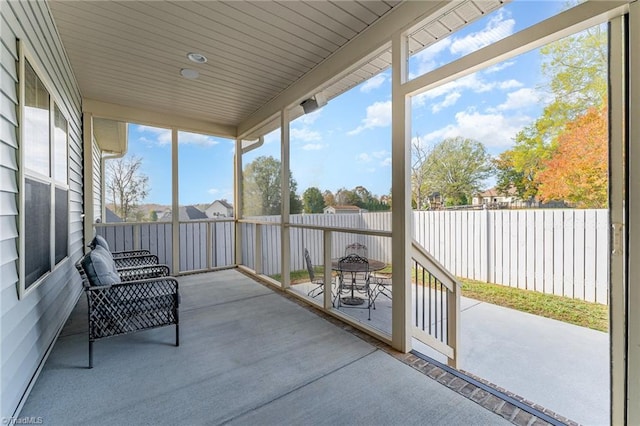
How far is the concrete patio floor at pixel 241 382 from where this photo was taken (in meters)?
1.64

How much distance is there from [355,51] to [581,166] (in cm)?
210

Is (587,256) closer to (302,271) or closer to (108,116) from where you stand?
(302,271)

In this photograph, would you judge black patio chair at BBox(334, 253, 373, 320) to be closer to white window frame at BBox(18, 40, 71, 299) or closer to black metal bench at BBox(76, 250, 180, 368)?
black metal bench at BBox(76, 250, 180, 368)

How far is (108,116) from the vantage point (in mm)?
4418

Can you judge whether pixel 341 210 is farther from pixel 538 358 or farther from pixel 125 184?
pixel 125 184

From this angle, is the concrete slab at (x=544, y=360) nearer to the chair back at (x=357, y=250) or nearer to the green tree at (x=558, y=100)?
the chair back at (x=357, y=250)

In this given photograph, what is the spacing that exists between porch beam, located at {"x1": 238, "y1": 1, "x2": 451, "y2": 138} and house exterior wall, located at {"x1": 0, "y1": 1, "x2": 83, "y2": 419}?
239cm

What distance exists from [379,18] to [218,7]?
4.50ft

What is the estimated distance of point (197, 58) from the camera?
312cm

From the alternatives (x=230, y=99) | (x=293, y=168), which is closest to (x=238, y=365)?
(x=293, y=168)

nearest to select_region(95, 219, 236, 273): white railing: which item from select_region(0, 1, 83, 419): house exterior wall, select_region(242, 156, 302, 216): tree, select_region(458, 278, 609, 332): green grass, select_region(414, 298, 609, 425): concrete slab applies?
select_region(242, 156, 302, 216): tree

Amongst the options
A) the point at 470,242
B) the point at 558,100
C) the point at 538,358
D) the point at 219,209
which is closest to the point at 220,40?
the point at 558,100

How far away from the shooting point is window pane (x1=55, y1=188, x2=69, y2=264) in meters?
2.67

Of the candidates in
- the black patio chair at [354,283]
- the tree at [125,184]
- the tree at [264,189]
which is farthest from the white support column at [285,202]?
the tree at [125,184]
